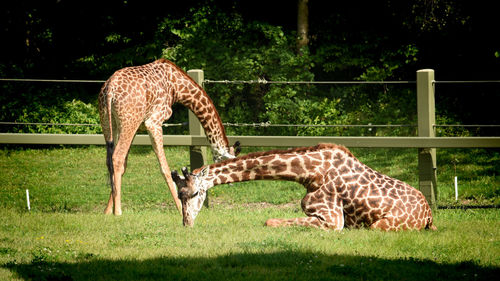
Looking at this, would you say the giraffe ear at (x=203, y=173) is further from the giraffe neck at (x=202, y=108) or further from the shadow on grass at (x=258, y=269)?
the giraffe neck at (x=202, y=108)

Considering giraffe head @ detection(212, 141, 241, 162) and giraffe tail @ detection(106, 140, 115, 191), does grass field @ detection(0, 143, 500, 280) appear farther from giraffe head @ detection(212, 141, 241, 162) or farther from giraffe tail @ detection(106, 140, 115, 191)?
giraffe head @ detection(212, 141, 241, 162)

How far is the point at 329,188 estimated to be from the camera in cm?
776

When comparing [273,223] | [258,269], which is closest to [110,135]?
[273,223]

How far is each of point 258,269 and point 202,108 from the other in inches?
157

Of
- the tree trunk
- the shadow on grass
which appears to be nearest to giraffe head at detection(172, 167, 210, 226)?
the shadow on grass

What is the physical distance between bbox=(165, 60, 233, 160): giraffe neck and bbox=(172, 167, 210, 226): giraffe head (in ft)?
5.71

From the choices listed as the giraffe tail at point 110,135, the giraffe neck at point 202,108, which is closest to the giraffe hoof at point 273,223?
the giraffe neck at point 202,108

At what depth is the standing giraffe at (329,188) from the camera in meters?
7.69

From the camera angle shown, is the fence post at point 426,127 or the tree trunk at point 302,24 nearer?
the fence post at point 426,127

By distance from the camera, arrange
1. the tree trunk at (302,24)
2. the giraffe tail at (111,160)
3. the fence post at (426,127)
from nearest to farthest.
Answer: the giraffe tail at (111,160) → the fence post at (426,127) → the tree trunk at (302,24)

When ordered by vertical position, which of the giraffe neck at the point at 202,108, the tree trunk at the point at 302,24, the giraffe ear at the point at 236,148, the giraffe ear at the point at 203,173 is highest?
the tree trunk at the point at 302,24

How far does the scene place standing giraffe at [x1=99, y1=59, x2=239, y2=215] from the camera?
8914 millimetres

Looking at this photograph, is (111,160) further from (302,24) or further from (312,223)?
(302,24)

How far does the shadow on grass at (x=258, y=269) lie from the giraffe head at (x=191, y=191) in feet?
4.45
